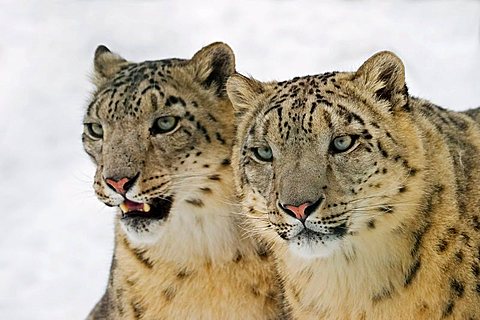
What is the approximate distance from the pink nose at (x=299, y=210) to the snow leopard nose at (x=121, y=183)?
1.17 m

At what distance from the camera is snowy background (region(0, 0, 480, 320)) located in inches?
392

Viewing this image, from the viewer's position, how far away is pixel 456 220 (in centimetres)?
532

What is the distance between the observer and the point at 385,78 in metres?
5.35

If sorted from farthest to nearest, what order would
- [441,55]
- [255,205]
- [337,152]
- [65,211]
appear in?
[441,55] → [65,211] → [255,205] → [337,152]

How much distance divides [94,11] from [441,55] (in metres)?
4.91

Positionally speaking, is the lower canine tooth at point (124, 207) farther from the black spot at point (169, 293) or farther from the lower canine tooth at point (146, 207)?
the black spot at point (169, 293)

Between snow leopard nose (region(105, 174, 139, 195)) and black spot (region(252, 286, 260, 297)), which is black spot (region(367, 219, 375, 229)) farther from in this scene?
snow leopard nose (region(105, 174, 139, 195))

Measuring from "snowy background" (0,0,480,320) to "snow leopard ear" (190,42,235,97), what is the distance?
11.6ft

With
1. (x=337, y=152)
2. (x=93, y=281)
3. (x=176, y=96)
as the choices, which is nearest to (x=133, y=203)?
(x=176, y=96)

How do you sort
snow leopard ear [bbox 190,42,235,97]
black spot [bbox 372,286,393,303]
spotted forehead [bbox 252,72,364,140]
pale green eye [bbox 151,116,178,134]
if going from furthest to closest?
snow leopard ear [bbox 190,42,235,97]
pale green eye [bbox 151,116,178,134]
black spot [bbox 372,286,393,303]
spotted forehead [bbox 252,72,364,140]

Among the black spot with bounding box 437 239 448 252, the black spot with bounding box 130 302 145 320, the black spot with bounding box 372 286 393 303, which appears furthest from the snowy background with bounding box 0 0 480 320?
the black spot with bounding box 437 239 448 252

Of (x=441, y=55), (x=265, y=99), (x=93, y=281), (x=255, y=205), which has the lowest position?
(x=93, y=281)

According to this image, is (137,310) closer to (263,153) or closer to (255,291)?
(255,291)

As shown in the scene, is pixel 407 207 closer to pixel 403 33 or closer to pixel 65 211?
pixel 65 211
